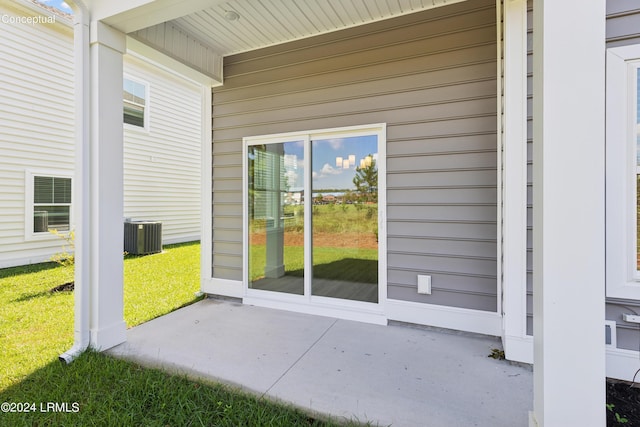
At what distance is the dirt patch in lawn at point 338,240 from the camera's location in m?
3.23

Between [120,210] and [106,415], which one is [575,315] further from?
[120,210]

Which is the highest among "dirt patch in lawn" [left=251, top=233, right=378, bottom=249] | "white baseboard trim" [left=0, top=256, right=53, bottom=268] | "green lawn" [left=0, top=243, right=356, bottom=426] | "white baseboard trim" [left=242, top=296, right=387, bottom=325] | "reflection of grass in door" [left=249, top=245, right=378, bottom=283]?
"dirt patch in lawn" [left=251, top=233, right=378, bottom=249]

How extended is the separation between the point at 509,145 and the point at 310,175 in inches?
77.5

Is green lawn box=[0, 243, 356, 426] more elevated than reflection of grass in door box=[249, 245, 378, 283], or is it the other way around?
reflection of grass in door box=[249, 245, 378, 283]

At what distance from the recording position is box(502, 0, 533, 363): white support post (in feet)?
7.56

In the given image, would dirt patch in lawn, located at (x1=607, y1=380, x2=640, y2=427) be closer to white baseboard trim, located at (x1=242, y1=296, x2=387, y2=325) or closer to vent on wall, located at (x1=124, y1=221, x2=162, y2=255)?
white baseboard trim, located at (x1=242, y1=296, x2=387, y2=325)

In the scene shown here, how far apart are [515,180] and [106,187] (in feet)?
11.1

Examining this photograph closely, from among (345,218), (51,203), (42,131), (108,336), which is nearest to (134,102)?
(42,131)

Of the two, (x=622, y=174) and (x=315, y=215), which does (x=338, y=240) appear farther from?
(x=622, y=174)

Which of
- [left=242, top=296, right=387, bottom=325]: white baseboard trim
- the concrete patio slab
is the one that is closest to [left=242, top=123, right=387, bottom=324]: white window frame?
[left=242, top=296, right=387, bottom=325]: white baseboard trim

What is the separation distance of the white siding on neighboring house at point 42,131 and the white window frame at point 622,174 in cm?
807

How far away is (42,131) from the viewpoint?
5.66 m

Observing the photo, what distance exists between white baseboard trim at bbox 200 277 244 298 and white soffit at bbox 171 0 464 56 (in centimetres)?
298

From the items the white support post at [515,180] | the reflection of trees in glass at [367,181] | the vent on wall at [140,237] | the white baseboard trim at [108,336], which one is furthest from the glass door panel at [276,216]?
the vent on wall at [140,237]
